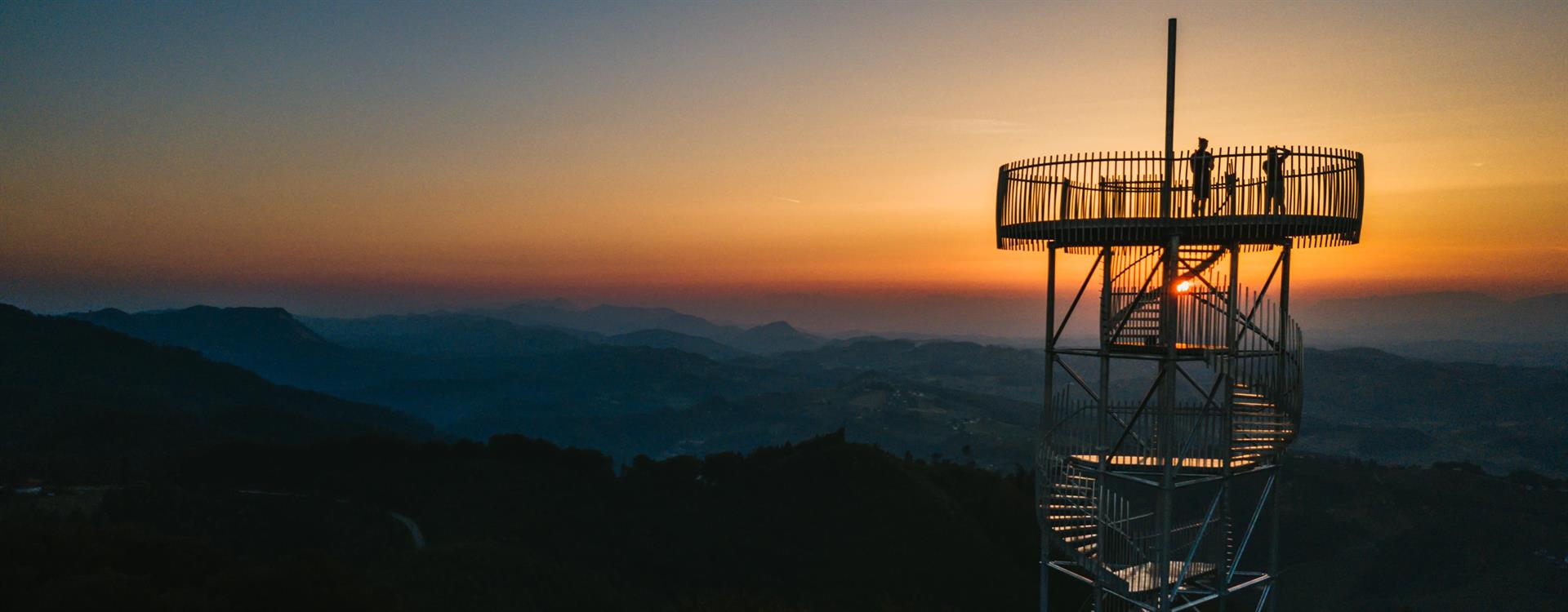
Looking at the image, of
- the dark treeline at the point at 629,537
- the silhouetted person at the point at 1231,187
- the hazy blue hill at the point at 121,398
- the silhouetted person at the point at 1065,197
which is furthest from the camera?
the hazy blue hill at the point at 121,398

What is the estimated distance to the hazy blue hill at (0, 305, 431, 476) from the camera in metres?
102

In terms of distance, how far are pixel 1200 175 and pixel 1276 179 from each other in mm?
1212

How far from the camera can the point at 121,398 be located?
13912 centimetres

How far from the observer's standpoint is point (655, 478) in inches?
3199

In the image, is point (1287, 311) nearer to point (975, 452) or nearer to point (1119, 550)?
point (1119, 550)

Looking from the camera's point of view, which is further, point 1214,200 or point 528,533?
point 528,533

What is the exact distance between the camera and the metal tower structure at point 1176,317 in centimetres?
1633

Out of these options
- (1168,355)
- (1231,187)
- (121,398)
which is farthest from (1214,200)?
(121,398)

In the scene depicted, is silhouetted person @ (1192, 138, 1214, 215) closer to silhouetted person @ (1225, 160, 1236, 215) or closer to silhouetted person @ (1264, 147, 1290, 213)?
silhouetted person @ (1225, 160, 1236, 215)

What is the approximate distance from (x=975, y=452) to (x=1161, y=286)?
163 m

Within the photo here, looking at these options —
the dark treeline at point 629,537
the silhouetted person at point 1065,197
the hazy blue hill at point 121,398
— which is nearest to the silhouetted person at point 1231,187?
the silhouetted person at point 1065,197

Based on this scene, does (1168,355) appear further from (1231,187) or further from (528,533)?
(528,533)

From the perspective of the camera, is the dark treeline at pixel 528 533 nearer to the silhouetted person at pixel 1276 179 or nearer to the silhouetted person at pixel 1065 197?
the silhouetted person at pixel 1065 197

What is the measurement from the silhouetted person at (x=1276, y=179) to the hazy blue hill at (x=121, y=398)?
10531cm
